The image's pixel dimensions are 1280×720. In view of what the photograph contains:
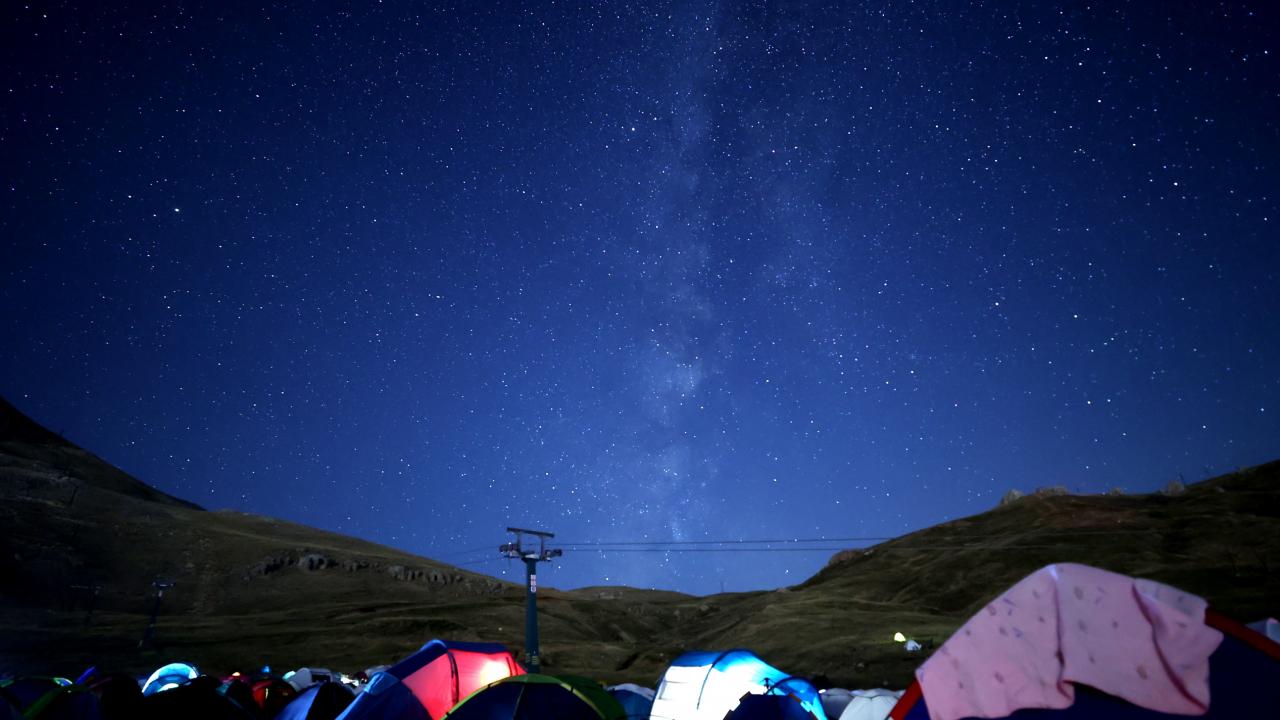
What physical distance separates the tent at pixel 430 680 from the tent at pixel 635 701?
11.1 feet

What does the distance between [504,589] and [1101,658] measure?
429 ft

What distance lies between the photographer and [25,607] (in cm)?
8044

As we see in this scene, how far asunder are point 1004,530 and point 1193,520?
22.0 meters

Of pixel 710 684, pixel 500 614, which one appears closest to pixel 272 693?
pixel 710 684

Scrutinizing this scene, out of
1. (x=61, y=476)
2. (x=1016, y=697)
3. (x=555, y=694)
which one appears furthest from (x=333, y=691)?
(x=61, y=476)

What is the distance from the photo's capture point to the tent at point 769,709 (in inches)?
478

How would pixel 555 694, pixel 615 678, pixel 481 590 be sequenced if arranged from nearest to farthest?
pixel 555 694 → pixel 615 678 → pixel 481 590

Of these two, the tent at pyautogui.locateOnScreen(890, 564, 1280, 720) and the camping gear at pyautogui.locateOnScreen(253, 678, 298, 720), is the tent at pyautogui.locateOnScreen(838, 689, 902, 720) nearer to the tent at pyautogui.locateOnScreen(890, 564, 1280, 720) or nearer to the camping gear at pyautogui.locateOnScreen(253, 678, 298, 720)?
the tent at pyautogui.locateOnScreen(890, 564, 1280, 720)

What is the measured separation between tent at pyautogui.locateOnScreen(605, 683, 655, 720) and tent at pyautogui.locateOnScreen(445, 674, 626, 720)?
673cm

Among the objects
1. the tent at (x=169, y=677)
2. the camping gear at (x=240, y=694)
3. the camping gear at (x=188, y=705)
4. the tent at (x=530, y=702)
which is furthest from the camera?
the tent at (x=169, y=677)

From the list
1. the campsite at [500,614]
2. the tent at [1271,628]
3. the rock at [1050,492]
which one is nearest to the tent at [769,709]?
the campsite at [500,614]

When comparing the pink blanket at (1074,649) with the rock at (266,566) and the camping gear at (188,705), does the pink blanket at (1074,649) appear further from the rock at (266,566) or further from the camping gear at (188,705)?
the rock at (266,566)

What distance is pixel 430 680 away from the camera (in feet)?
44.4

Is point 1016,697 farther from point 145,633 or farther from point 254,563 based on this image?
point 254,563
